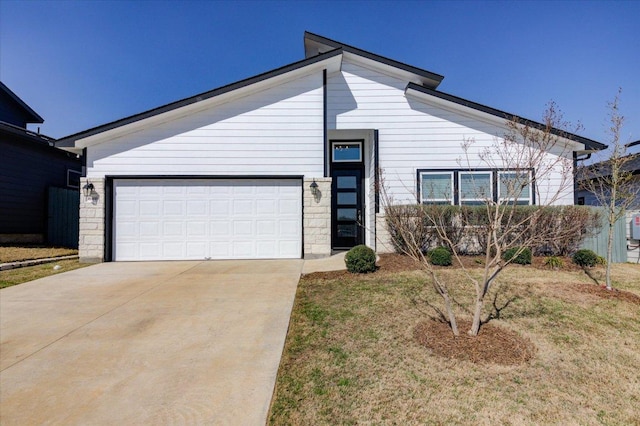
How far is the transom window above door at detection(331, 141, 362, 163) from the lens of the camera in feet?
36.8

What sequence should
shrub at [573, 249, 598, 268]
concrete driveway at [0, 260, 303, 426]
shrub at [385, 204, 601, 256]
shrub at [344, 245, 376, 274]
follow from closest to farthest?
concrete driveway at [0, 260, 303, 426] → shrub at [344, 245, 376, 274] → shrub at [573, 249, 598, 268] → shrub at [385, 204, 601, 256]

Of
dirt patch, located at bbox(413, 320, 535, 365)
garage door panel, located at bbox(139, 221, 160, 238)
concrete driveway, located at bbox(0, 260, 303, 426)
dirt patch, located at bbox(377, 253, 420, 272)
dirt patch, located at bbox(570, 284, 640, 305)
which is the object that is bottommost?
concrete driveway, located at bbox(0, 260, 303, 426)

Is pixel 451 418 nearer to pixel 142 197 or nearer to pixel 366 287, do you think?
pixel 366 287

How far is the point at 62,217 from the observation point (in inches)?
542

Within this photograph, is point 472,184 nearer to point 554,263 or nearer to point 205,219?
point 554,263

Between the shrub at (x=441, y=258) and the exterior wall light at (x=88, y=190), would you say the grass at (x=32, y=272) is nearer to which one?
the exterior wall light at (x=88, y=190)

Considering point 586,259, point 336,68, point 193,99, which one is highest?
point 336,68

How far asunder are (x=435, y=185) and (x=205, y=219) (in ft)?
23.0

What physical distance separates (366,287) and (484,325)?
2078 millimetres

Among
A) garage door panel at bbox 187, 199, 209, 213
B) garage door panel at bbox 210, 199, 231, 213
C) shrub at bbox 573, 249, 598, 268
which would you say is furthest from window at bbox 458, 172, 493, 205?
garage door panel at bbox 187, 199, 209, 213

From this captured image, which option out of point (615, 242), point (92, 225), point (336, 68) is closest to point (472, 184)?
point (615, 242)

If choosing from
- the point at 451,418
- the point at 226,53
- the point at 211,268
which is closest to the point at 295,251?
the point at 211,268

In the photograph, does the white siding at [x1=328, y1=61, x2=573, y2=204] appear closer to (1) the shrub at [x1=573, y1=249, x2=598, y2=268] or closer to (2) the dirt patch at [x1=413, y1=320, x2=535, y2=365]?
(1) the shrub at [x1=573, y1=249, x2=598, y2=268]

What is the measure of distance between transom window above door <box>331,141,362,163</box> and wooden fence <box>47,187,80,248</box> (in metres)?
11.3
